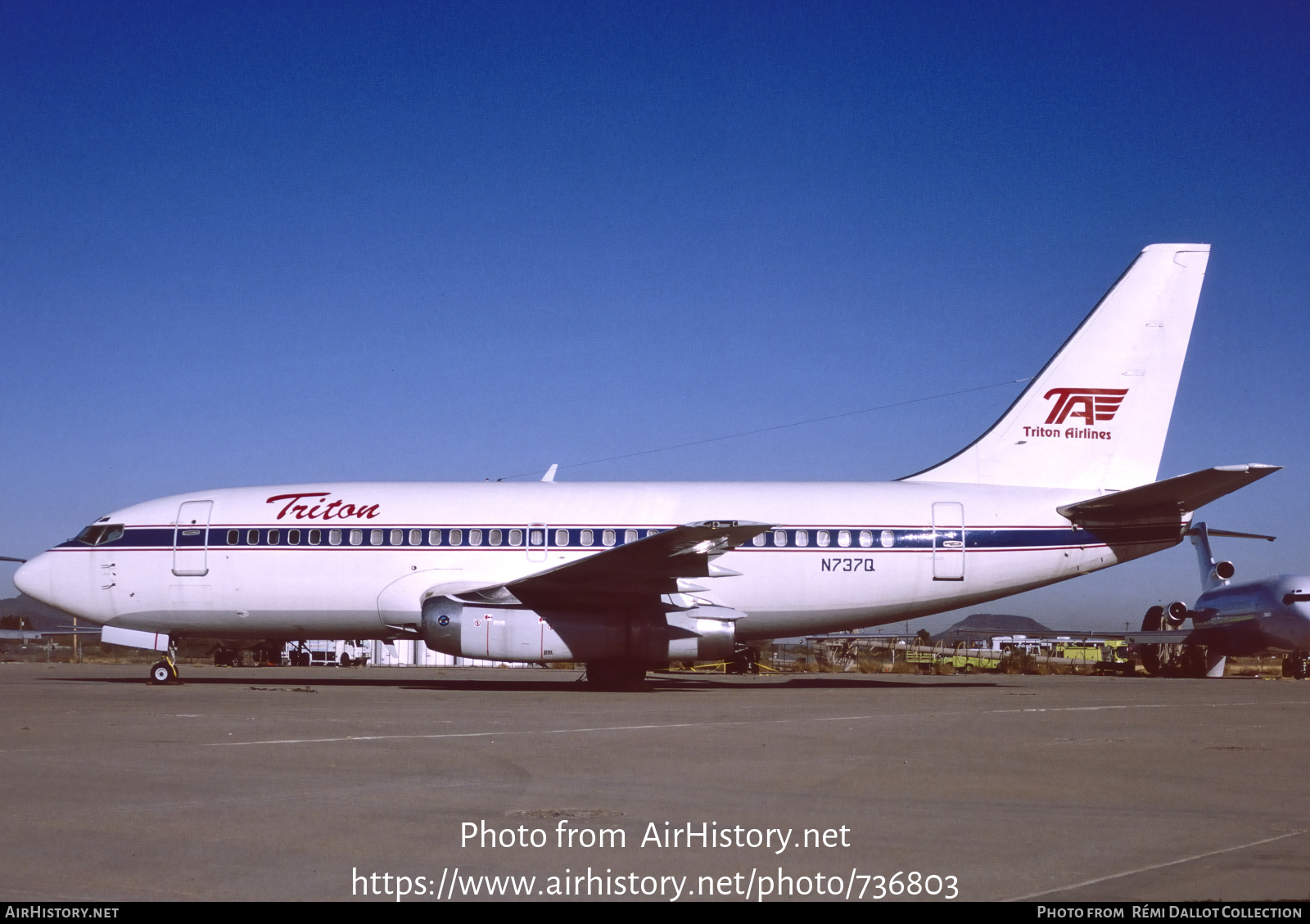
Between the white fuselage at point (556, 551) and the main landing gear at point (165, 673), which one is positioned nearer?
the white fuselage at point (556, 551)

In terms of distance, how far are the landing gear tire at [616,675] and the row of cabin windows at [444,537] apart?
2.31 m

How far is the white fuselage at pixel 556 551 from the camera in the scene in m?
23.1

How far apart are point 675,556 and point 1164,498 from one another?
9.04 meters

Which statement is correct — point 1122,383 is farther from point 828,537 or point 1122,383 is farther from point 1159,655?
point 1159,655

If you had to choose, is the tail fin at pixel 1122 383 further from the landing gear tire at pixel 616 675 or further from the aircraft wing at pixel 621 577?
the landing gear tire at pixel 616 675

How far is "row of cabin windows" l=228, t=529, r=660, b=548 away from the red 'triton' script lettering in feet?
1.00

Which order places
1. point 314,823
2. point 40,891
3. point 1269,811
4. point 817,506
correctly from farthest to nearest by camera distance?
point 817,506
point 1269,811
point 314,823
point 40,891

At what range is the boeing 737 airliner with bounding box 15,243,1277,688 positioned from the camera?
2206 cm

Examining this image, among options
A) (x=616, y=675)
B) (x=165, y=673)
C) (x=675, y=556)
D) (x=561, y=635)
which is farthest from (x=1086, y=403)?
(x=165, y=673)

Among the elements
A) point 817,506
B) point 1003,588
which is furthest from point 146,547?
point 1003,588

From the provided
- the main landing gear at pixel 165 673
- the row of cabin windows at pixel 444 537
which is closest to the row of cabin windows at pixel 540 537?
the row of cabin windows at pixel 444 537
